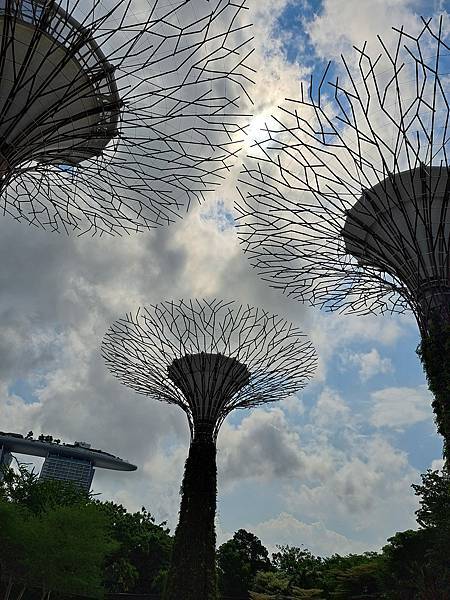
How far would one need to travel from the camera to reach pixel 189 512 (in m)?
12.7

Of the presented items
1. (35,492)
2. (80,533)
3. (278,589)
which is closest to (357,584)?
(278,589)

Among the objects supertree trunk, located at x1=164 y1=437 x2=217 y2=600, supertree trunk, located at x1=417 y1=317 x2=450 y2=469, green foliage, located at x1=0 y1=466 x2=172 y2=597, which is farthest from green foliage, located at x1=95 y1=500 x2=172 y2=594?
supertree trunk, located at x1=417 y1=317 x2=450 y2=469

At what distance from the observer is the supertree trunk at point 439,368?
6.15 m

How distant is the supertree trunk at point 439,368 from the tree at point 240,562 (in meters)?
21.1

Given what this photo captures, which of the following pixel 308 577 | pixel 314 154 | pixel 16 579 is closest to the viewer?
pixel 314 154

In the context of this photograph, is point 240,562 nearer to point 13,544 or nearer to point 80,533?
point 80,533

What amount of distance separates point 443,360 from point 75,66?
5269 mm

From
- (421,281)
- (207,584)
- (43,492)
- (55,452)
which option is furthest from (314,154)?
(55,452)

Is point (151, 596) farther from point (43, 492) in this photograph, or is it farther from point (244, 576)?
point (43, 492)

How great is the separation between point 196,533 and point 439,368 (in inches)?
325

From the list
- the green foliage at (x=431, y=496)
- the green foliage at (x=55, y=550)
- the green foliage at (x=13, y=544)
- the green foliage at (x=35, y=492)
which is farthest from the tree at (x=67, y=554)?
the green foliage at (x=431, y=496)

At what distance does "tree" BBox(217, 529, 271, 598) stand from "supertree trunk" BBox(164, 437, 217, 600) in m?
13.6

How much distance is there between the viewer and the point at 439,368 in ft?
20.7

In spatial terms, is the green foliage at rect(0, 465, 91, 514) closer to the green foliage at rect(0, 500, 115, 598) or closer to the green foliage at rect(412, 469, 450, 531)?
the green foliage at rect(0, 500, 115, 598)
